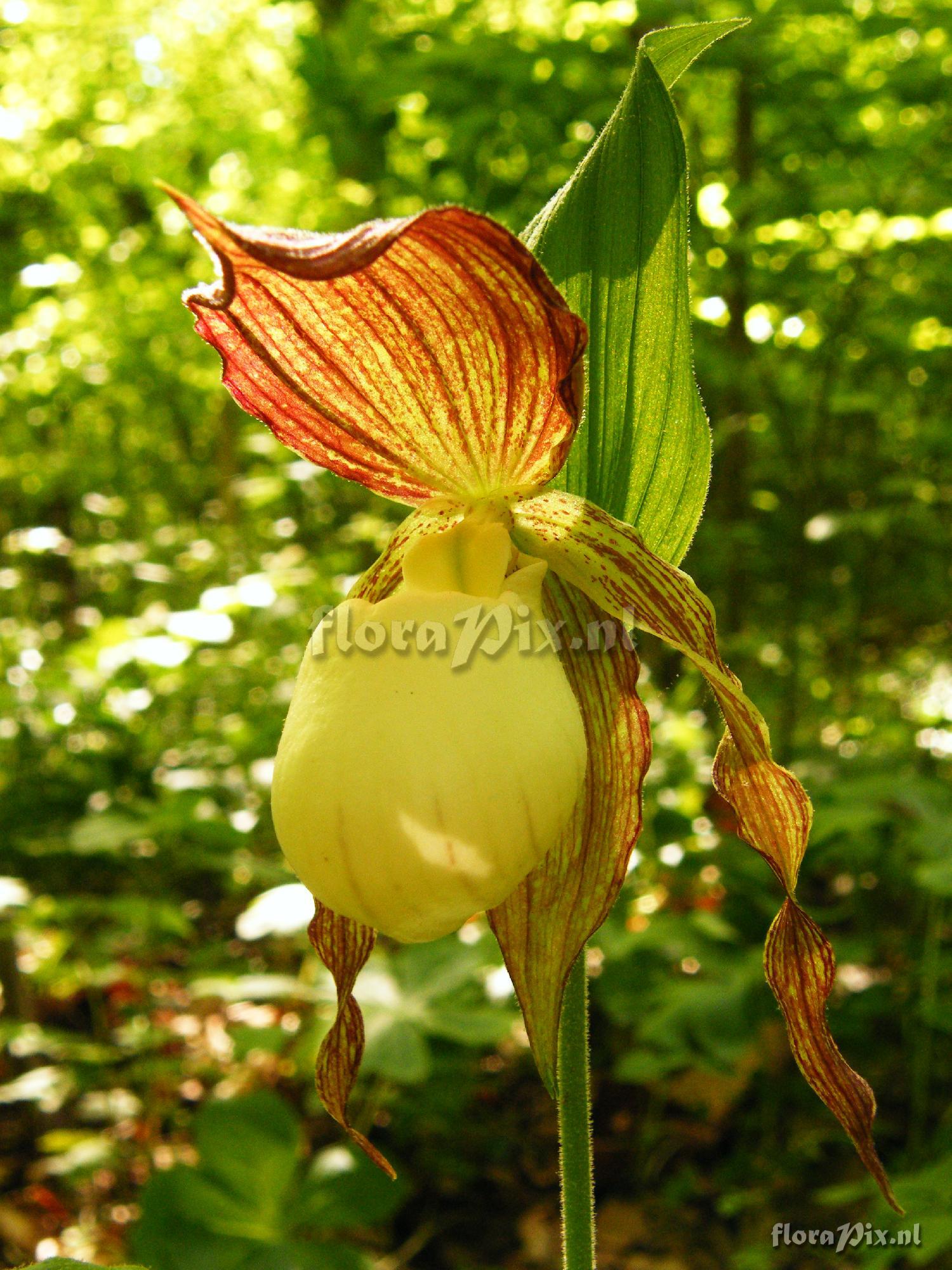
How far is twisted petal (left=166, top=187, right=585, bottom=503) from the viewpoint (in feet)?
1.83

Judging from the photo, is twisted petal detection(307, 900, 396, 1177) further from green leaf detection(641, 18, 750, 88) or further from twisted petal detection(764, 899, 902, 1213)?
green leaf detection(641, 18, 750, 88)

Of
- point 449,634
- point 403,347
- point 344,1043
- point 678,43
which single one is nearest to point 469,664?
point 449,634


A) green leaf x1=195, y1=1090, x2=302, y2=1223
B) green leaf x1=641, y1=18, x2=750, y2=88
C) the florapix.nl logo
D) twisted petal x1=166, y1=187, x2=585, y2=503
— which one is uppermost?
green leaf x1=641, y1=18, x2=750, y2=88

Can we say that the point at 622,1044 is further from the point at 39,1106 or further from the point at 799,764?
the point at 39,1106

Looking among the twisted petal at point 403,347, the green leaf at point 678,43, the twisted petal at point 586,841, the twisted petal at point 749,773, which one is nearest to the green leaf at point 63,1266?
the twisted petal at point 586,841

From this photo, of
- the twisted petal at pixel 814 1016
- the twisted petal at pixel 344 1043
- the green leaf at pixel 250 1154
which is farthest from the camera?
the green leaf at pixel 250 1154

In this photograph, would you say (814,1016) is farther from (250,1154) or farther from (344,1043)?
(250,1154)

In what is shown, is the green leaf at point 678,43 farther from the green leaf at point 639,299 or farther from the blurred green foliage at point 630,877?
the blurred green foliage at point 630,877

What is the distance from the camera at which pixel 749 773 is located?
0.74m

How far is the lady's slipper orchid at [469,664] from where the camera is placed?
637 mm

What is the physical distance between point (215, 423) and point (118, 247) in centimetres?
239

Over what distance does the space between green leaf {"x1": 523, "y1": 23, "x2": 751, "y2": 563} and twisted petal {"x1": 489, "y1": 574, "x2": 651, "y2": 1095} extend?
0.11 m

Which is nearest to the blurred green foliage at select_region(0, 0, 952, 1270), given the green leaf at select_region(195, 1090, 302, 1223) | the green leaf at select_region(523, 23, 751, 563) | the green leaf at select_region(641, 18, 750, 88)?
the green leaf at select_region(195, 1090, 302, 1223)

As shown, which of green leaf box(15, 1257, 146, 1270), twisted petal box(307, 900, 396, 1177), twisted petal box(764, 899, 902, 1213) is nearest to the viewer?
green leaf box(15, 1257, 146, 1270)
